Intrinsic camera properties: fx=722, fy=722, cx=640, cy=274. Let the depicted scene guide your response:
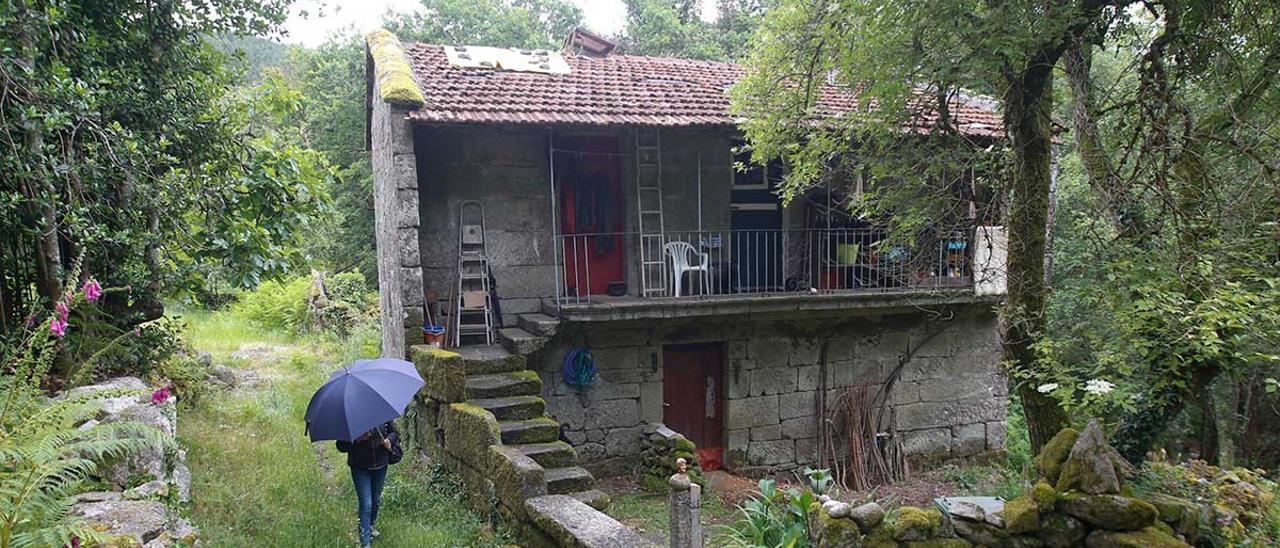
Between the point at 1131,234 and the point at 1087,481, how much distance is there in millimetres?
2472

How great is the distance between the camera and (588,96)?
8.83 metres

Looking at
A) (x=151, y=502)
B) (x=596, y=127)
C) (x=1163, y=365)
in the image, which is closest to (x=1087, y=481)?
(x=1163, y=365)

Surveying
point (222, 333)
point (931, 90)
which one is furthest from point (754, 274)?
point (222, 333)

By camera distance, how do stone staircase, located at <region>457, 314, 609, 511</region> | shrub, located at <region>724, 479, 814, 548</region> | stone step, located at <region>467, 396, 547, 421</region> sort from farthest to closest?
1. stone step, located at <region>467, 396, 547, 421</region>
2. stone staircase, located at <region>457, 314, 609, 511</region>
3. shrub, located at <region>724, 479, 814, 548</region>

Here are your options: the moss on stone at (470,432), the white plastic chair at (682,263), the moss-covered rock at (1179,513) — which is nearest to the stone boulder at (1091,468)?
the moss-covered rock at (1179,513)

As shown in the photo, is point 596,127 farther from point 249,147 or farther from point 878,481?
point 878,481

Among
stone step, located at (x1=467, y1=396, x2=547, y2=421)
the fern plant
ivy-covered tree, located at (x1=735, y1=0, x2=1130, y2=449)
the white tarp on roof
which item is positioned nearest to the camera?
the fern plant

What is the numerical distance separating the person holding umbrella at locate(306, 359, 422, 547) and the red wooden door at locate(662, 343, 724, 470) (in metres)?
4.43

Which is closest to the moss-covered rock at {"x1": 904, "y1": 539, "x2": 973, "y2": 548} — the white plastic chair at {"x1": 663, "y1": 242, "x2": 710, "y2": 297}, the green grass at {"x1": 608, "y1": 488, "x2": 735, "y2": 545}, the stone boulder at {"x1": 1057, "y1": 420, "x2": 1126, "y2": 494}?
the stone boulder at {"x1": 1057, "y1": 420, "x2": 1126, "y2": 494}

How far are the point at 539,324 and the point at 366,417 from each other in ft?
9.93

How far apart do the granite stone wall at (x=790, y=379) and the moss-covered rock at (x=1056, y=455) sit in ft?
11.7

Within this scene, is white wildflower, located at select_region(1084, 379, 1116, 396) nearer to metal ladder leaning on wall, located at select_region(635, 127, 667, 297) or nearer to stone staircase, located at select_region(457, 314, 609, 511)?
stone staircase, located at select_region(457, 314, 609, 511)

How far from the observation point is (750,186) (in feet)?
32.2

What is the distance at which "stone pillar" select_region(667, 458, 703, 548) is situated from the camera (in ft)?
13.6
